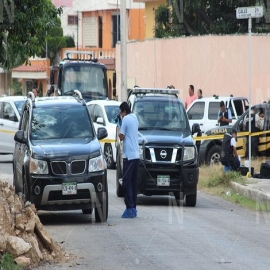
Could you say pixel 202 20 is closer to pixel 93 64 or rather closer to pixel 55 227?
pixel 93 64

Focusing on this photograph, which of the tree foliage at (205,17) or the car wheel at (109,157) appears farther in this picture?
the tree foliage at (205,17)

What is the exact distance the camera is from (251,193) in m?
20.8

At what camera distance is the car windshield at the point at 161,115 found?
20594 millimetres

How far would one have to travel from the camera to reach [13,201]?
538 inches

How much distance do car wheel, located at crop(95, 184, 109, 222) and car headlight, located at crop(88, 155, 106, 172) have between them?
1.30ft

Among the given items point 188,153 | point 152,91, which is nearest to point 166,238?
point 188,153

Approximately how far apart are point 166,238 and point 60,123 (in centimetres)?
386

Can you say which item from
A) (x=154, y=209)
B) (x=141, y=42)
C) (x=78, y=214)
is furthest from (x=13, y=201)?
(x=141, y=42)

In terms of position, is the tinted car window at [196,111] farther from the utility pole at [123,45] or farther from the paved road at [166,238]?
the paved road at [166,238]

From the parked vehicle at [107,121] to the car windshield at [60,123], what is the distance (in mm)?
9755

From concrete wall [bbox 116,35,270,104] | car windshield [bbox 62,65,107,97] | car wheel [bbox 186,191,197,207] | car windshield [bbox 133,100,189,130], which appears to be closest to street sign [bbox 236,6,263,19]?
car windshield [bbox 133,100,189,130]

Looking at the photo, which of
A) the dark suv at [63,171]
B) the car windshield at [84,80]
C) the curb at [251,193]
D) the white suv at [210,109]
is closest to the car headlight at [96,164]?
the dark suv at [63,171]

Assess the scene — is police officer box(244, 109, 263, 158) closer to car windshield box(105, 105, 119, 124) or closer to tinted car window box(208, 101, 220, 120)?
car windshield box(105, 105, 119, 124)

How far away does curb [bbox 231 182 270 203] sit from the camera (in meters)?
19.9
